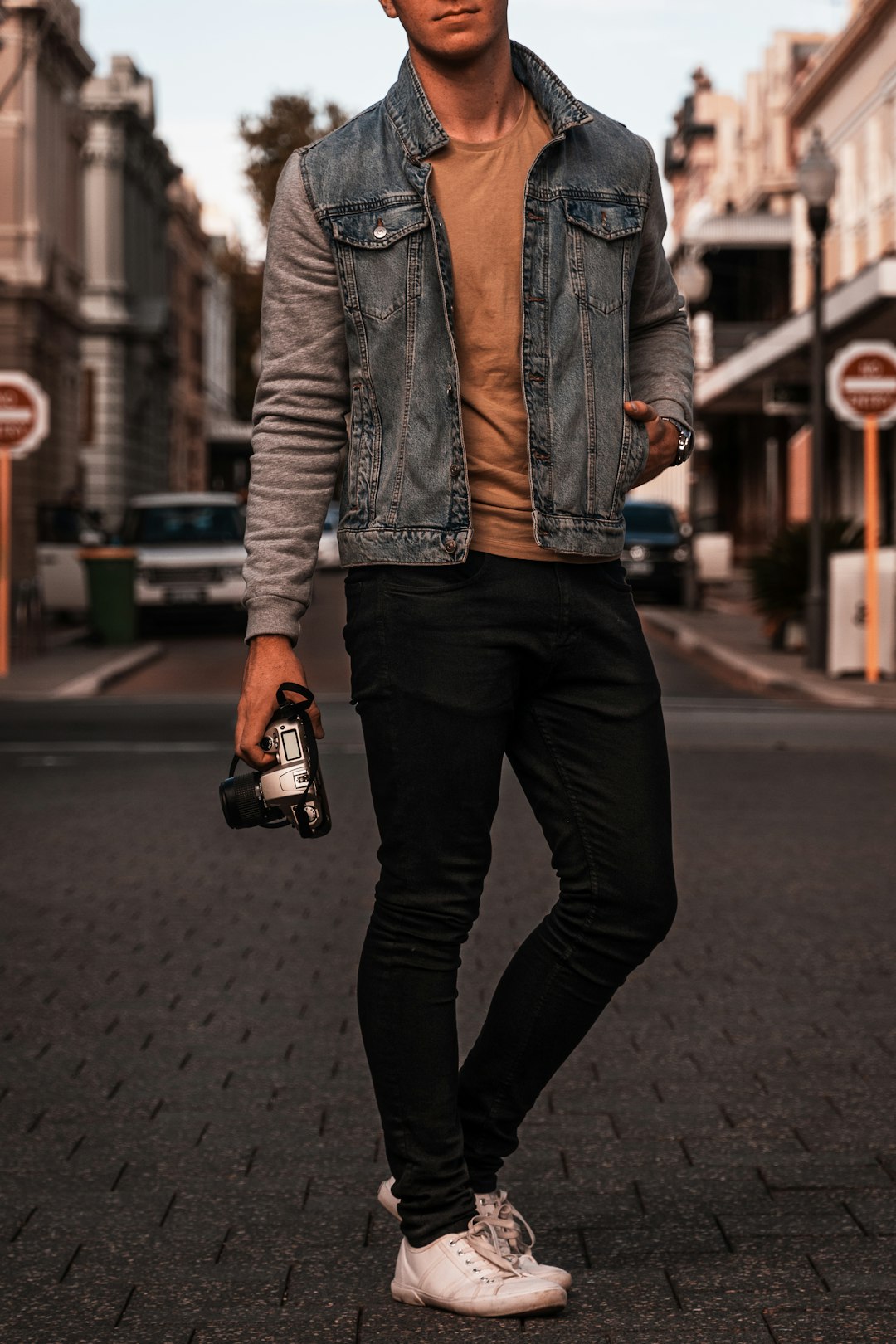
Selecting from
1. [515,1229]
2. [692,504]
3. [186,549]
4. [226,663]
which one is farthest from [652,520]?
[515,1229]

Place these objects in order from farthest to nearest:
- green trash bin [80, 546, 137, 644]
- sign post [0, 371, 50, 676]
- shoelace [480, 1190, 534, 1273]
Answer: green trash bin [80, 546, 137, 644] < sign post [0, 371, 50, 676] < shoelace [480, 1190, 534, 1273]

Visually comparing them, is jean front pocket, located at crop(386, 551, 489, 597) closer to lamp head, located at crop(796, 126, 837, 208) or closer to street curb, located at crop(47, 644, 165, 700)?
street curb, located at crop(47, 644, 165, 700)

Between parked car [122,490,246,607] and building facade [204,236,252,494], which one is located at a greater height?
building facade [204,236,252,494]

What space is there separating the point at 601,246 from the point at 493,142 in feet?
0.77

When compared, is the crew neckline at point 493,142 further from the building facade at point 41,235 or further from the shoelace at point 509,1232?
the building facade at point 41,235

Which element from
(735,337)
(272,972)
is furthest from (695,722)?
(735,337)

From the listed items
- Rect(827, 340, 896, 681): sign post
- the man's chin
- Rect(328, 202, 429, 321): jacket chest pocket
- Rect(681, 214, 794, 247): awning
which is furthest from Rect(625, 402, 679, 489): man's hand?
Rect(681, 214, 794, 247): awning

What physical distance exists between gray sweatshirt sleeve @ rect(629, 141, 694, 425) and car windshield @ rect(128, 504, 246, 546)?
914 inches

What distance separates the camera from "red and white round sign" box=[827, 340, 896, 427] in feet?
60.1

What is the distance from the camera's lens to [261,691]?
3275mm

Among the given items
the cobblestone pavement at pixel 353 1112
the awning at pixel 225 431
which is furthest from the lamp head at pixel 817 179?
the awning at pixel 225 431

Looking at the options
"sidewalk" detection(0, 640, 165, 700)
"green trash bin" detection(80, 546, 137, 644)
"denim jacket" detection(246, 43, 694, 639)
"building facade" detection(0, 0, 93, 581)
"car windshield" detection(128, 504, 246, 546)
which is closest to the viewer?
"denim jacket" detection(246, 43, 694, 639)

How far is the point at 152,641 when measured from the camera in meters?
25.3

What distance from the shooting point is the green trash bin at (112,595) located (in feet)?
77.8
